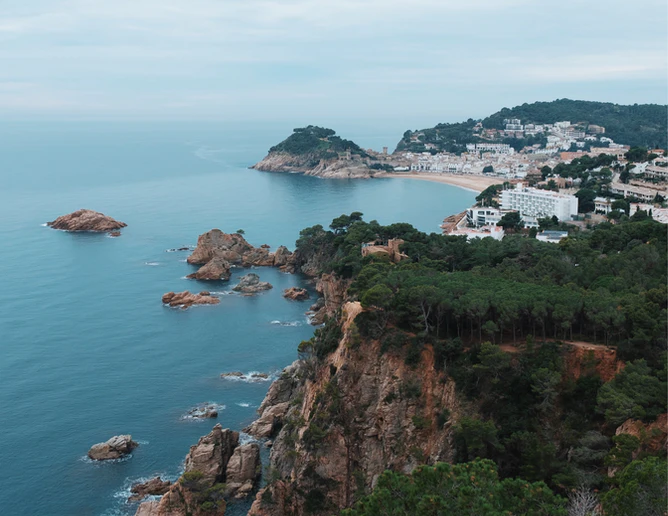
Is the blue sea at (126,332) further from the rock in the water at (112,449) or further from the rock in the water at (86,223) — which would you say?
the rock in the water at (86,223)

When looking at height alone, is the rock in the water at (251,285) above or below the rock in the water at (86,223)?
below

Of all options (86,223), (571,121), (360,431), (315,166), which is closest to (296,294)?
(360,431)

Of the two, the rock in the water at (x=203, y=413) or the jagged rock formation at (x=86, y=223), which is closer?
the rock in the water at (x=203, y=413)

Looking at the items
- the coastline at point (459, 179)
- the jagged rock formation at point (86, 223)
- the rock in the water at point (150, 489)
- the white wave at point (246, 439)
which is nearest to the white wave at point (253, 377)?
the white wave at point (246, 439)

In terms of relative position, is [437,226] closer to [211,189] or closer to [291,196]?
[291,196]

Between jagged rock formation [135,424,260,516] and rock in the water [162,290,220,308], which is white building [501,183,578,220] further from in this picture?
jagged rock formation [135,424,260,516]

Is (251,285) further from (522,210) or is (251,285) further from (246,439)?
(522,210)
